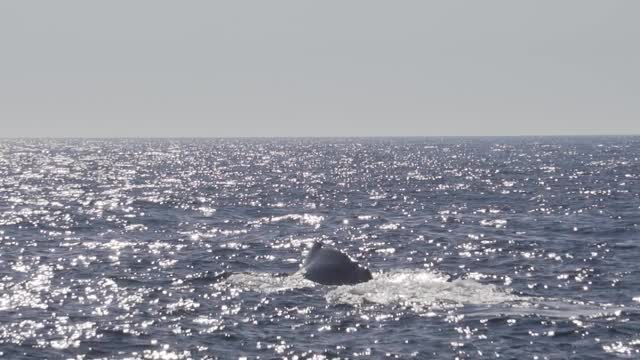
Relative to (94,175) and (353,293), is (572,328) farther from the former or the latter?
(94,175)

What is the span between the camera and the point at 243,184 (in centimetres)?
10900

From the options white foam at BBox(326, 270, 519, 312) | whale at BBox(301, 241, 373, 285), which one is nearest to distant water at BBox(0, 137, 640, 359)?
white foam at BBox(326, 270, 519, 312)

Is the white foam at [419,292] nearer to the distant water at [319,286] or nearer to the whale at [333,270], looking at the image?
the distant water at [319,286]

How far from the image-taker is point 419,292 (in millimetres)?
37969

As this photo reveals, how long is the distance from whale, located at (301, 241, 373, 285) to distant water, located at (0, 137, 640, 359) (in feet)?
3.22

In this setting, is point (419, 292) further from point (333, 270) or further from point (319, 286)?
point (333, 270)

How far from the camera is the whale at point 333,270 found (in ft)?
133

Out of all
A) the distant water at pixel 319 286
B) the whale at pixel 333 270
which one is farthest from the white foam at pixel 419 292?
the whale at pixel 333 270

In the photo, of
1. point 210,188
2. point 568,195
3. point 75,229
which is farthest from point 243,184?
point 75,229

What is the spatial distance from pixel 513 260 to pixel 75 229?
1197 inches

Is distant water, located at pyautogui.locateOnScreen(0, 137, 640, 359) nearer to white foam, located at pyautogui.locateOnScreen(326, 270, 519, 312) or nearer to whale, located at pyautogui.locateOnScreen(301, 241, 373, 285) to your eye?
white foam, located at pyautogui.locateOnScreen(326, 270, 519, 312)

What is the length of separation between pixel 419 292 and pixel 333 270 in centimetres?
492

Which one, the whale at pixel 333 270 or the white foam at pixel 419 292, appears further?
the whale at pixel 333 270

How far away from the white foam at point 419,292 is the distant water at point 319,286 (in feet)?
0.39
